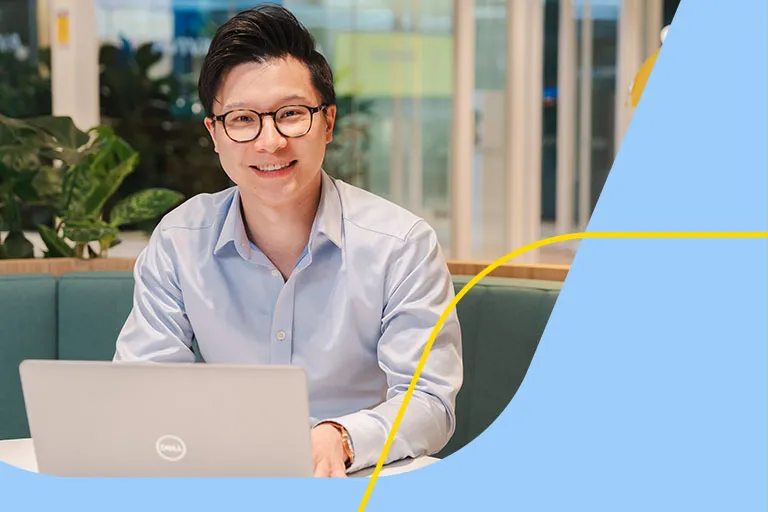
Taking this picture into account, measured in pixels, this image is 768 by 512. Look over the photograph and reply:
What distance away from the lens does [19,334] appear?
2.28m

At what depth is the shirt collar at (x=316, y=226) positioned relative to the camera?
5.42ft

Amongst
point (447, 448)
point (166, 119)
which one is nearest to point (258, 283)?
point (447, 448)

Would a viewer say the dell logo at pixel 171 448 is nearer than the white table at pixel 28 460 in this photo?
Yes

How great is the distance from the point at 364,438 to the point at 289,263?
19.8 inches

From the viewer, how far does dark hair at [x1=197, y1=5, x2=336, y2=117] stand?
157 centimetres

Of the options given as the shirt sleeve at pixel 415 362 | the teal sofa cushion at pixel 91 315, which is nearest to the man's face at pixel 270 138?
the shirt sleeve at pixel 415 362

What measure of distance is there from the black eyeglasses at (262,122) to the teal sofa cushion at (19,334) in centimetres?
96

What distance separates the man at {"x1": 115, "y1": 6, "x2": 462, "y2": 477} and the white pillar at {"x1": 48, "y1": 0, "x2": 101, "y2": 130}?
3.10 metres

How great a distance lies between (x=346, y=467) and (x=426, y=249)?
0.50 metres

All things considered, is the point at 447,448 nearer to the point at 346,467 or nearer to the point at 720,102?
the point at 346,467

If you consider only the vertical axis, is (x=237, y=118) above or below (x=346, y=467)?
above

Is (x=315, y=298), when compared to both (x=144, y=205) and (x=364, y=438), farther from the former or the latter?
(x=144, y=205)

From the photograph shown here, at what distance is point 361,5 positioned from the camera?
18.5ft

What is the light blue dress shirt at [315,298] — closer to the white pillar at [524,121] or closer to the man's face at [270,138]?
the man's face at [270,138]
